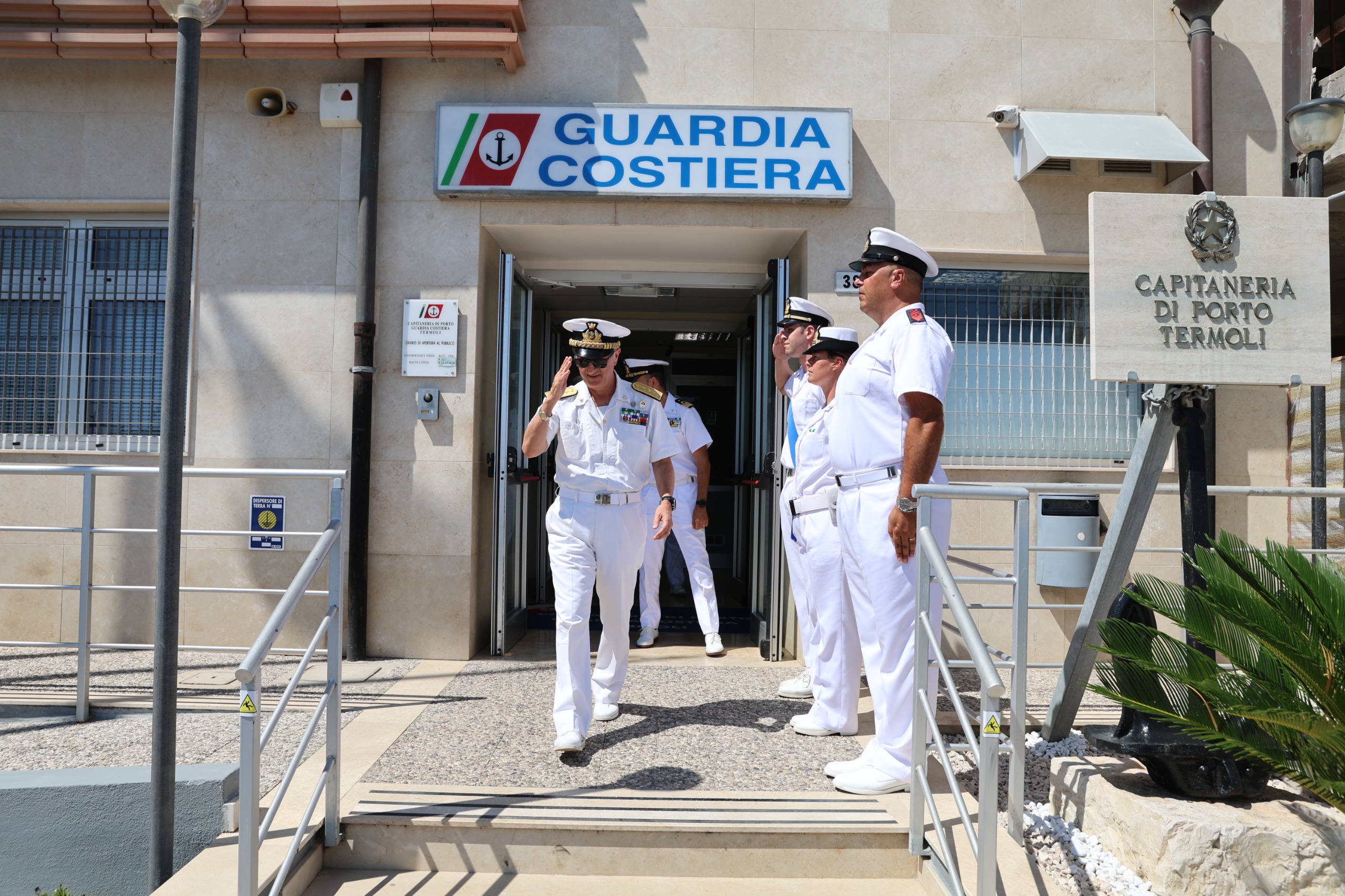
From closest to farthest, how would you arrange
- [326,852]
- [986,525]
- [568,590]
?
[326,852], [568,590], [986,525]

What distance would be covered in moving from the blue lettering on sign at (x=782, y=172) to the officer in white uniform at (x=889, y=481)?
2220 mm

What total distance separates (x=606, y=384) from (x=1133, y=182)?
13.3ft

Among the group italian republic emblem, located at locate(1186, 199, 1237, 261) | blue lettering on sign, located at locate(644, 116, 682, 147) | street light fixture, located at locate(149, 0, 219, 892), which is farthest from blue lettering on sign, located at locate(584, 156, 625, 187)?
italian republic emblem, located at locate(1186, 199, 1237, 261)

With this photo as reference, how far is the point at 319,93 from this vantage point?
5.78 metres

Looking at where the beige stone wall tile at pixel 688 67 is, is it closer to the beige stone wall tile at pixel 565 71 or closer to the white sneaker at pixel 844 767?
the beige stone wall tile at pixel 565 71

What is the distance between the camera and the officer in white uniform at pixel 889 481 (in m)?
3.25

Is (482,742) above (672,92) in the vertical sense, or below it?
below

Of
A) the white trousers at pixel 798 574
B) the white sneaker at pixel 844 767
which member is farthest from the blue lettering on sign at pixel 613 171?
the white sneaker at pixel 844 767

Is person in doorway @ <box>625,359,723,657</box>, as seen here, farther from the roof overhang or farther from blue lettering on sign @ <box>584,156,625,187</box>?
the roof overhang

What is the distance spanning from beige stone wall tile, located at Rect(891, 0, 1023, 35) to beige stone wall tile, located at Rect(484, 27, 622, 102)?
1859 millimetres

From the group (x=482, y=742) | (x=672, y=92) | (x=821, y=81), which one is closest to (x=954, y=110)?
(x=821, y=81)

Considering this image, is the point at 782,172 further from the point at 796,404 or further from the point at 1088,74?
the point at 1088,74

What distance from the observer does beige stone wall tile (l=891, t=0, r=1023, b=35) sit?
5.85 m

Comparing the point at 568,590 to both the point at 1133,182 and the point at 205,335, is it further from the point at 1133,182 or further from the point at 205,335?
the point at 1133,182
